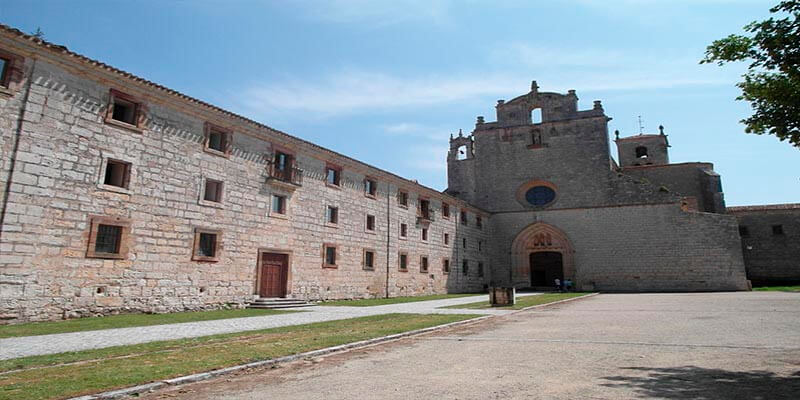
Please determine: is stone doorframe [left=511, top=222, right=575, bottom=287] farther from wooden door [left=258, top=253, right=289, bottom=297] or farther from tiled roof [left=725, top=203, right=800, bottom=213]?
wooden door [left=258, top=253, right=289, bottom=297]

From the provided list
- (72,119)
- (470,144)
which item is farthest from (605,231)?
(72,119)

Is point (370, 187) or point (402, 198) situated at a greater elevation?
point (370, 187)

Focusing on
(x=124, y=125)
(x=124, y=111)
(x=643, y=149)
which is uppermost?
(x=643, y=149)

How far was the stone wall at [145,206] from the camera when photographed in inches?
466

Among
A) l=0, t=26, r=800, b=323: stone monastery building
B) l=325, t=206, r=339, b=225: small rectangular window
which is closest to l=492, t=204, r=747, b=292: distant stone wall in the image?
l=0, t=26, r=800, b=323: stone monastery building

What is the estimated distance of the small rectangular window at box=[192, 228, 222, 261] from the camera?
1595cm

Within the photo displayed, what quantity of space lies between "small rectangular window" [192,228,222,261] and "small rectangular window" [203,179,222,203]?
1.30 m

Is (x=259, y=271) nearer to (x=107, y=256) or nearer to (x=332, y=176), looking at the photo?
(x=107, y=256)

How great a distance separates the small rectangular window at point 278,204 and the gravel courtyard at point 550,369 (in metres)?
11.9

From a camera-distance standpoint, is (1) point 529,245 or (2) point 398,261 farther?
(1) point 529,245

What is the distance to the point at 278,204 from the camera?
1972cm

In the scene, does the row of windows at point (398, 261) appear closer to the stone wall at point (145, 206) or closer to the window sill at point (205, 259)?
the stone wall at point (145, 206)

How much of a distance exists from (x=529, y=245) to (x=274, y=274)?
2297cm

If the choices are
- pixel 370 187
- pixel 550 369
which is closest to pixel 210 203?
pixel 370 187
